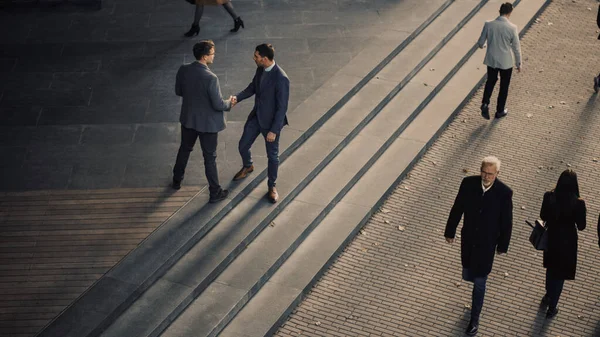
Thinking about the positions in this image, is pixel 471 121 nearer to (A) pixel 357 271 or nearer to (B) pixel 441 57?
(B) pixel 441 57

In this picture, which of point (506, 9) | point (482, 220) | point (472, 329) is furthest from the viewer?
point (506, 9)

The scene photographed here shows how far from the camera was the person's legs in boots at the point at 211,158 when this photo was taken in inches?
394

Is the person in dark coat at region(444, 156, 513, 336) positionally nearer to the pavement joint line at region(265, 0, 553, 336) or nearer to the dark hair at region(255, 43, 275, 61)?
the pavement joint line at region(265, 0, 553, 336)

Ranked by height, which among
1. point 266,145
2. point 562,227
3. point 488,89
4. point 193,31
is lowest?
point 193,31

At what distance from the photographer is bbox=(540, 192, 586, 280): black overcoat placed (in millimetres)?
8586

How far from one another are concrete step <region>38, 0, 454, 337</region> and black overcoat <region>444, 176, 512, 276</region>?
9.62 feet

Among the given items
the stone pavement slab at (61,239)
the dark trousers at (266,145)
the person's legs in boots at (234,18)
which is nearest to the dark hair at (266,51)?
the dark trousers at (266,145)

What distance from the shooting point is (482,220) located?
8398mm

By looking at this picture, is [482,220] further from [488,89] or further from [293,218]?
[488,89]

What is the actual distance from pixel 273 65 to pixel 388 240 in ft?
8.28

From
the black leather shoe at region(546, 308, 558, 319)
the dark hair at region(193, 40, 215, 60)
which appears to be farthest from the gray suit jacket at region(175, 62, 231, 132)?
the black leather shoe at region(546, 308, 558, 319)

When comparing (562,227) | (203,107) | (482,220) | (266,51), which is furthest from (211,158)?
(562,227)

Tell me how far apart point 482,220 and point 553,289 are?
4.51 feet

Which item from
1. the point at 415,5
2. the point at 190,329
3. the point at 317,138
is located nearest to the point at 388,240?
the point at 317,138
